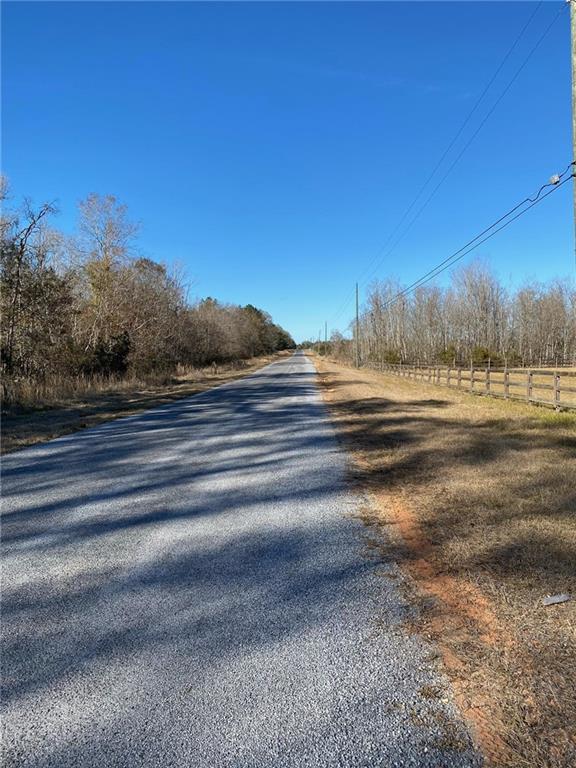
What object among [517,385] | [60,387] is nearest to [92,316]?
[60,387]

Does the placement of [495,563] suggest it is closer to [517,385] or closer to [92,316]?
[517,385]

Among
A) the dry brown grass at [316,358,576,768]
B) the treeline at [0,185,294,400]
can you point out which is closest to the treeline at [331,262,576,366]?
the treeline at [0,185,294,400]

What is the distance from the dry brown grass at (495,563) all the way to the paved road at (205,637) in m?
0.24

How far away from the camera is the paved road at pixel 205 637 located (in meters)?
2.13

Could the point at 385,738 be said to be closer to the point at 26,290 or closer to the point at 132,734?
the point at 132,734

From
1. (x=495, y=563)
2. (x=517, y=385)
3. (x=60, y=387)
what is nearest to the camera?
(x=495, y=563)

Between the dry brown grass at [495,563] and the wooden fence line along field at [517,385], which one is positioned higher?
the wooden fence line along field at [517,385]

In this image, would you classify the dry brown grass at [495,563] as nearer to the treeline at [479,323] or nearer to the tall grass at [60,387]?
the tall grass at [60,387]

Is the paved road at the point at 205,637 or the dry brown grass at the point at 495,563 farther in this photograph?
the dry brown grass at the point at 495,563

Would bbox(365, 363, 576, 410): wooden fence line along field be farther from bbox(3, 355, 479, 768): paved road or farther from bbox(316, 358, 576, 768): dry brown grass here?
bbox(3, 355, 479, 768): paved road

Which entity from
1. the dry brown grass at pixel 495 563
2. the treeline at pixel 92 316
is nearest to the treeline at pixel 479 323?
the treeline at pixel 92 316

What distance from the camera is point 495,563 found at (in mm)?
3816

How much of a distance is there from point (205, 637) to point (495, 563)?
2.27 metres

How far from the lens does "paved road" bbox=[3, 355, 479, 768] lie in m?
2.13
